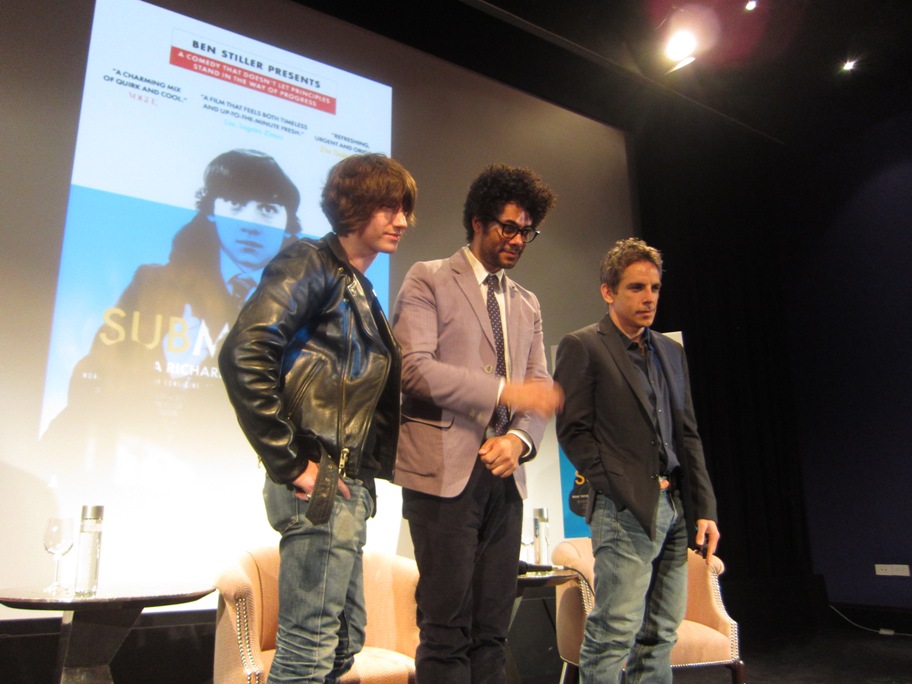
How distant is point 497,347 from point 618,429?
0.53 metres

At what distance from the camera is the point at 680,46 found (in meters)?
4.57

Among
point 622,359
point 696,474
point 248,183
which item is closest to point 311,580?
point 622,359

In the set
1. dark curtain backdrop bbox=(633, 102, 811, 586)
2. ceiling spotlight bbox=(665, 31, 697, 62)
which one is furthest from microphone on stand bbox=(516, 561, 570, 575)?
ceiling spotlight bbox=(665, 31, 697, 62)

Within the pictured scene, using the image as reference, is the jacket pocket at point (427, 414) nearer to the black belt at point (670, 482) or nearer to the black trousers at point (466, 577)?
the black trousers at point (466, 577)

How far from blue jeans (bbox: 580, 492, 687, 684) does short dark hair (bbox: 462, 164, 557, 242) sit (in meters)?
0.84

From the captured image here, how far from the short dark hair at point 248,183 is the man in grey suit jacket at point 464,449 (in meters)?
1.86

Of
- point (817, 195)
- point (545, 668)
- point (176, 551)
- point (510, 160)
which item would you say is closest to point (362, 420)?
point (176, 551)

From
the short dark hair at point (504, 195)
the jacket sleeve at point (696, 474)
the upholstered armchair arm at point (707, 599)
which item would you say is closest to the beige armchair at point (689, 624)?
the upholstered armchair arm at point (707, 599)

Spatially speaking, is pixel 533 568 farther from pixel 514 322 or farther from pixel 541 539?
pixel 514 322

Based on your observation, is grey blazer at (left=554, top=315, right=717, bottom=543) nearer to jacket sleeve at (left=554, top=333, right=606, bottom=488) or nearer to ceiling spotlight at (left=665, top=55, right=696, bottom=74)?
jacket sleeve at (left=554, top=333, right=606, bottom=488)

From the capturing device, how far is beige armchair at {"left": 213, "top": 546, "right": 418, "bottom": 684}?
6.89 ft

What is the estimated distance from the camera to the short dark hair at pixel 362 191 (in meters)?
1.55

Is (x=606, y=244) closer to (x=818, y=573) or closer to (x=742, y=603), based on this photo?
(x=742, y=603)

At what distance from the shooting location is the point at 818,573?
5270 mm
